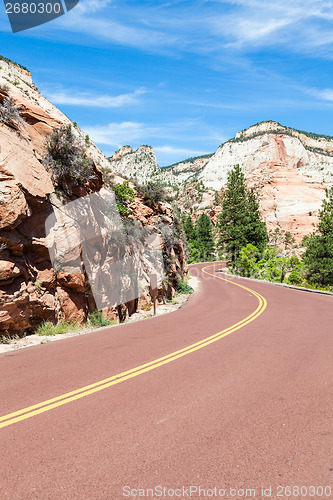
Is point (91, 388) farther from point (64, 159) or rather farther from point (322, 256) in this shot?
point (322, 256)

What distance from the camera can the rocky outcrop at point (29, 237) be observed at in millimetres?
7910

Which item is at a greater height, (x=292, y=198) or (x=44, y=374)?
(x=292, y=198)

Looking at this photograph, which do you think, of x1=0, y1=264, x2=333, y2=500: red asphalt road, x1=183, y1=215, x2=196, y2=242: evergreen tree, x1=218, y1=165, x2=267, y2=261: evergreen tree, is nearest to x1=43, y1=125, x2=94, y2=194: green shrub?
x1=0, y1=264, x2=333, y2=500: red asphalt road

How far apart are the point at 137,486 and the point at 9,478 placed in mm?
1046

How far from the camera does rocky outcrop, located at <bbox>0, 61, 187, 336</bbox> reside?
7.91 m

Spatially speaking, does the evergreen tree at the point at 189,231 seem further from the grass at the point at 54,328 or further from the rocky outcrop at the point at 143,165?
the grass at the point at 54,328

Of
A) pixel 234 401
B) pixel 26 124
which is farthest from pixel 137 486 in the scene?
pixel 26 124

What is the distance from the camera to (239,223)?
52875mm

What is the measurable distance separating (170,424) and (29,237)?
7098 millimetres

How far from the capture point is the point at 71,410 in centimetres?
372

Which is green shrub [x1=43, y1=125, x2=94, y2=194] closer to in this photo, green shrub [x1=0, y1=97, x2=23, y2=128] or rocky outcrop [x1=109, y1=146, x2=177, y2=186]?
green shrub [x1=0, y1=97, x2=23, y2=128]

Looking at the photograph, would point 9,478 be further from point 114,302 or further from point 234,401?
point 114,302

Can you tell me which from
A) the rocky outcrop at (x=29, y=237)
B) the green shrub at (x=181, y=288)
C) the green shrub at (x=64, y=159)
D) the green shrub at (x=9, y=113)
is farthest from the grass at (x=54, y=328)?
the green shrub at (x=181, y=288)

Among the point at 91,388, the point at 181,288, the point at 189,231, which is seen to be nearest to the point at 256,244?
the point at 189,231
